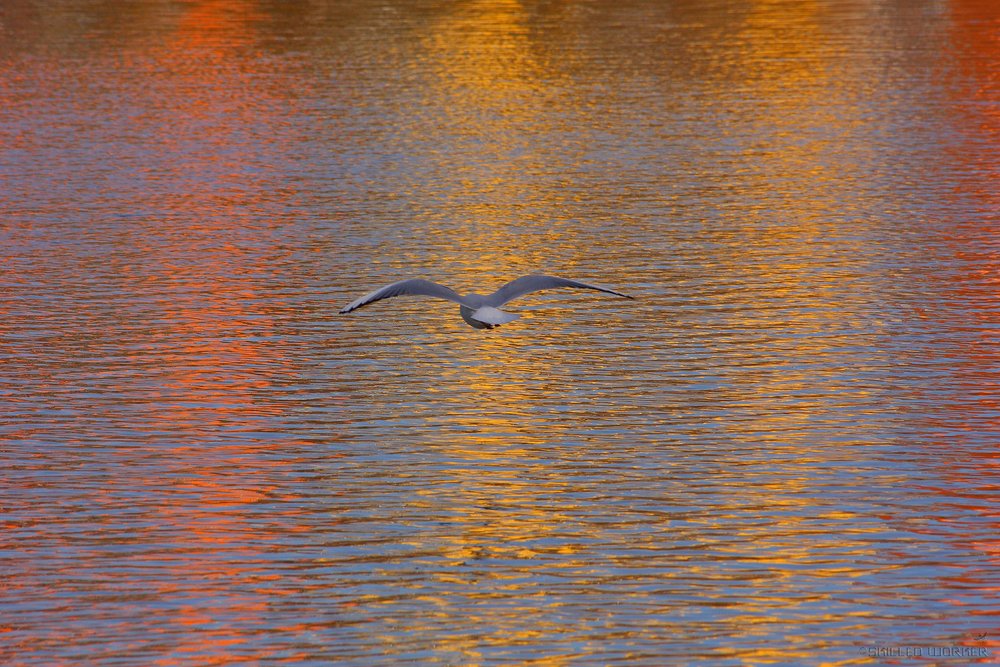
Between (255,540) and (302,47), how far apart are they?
52.5 m

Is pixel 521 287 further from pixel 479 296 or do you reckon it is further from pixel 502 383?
pixel 502 383

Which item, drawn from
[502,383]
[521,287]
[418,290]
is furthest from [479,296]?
[502,383]

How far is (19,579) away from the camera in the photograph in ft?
60.6

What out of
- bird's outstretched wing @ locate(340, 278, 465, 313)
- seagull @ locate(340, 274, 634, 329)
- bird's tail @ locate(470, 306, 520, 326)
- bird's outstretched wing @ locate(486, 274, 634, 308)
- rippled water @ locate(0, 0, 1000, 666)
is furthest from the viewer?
bird's outstretched wing @ locate(486, 274, 634, 308)

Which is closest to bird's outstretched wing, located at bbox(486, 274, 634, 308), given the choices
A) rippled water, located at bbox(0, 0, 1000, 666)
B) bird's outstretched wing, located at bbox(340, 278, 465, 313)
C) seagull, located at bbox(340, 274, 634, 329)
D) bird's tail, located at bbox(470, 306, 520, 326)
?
seagull, located at bbox(340, 274, 634, 329)

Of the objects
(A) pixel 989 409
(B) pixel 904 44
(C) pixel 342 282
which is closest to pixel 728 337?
(A) pixel 989 409

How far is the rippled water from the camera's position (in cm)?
1753

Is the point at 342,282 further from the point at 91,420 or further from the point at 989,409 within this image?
the point at 989,409

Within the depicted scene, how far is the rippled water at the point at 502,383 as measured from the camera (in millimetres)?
17531

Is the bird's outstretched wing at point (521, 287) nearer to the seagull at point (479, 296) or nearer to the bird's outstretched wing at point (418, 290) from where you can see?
the seagull at point (479, 296)

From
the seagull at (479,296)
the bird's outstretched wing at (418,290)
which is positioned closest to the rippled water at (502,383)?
the seagull at (479,296)

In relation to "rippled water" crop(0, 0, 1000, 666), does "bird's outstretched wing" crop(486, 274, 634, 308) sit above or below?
above

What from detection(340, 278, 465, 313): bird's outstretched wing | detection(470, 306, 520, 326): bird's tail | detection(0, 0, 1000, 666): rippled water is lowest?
detection(0, 0, 1000, 666): rippled water

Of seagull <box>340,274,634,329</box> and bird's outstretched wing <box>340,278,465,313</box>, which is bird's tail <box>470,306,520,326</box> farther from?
bird's outstretched wing <box>340,278,465,313</box>
